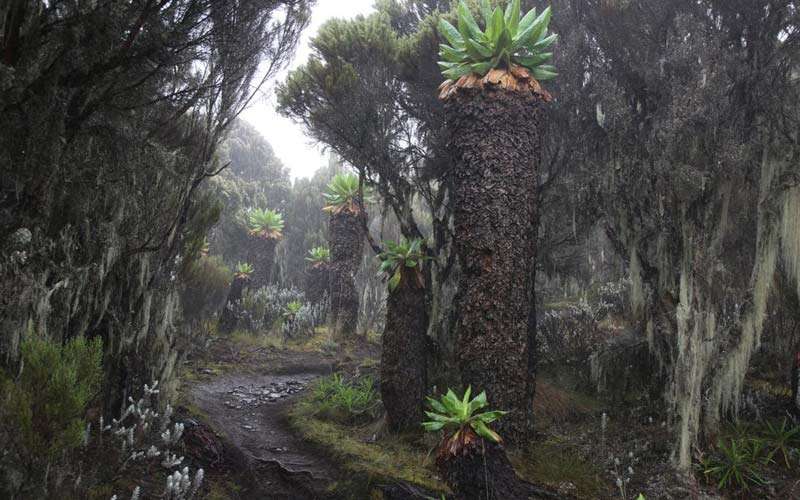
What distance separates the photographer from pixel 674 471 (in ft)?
15.4

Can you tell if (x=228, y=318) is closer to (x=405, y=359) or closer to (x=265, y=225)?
(x=265, y=225)

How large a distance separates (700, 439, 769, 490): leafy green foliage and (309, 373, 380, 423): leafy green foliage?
398 cm

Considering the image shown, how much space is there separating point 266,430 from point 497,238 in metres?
4.08

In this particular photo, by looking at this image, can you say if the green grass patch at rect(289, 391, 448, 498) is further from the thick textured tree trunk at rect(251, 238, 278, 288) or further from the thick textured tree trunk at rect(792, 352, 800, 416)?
the thick textured tree trunk at rect(251, 238, 278, 288)

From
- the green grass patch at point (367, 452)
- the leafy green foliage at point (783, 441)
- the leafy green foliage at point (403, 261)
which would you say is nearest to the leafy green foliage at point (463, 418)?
the green grass patch at point (367, 452)

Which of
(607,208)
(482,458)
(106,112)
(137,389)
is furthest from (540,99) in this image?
(137,389)

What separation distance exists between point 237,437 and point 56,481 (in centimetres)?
339

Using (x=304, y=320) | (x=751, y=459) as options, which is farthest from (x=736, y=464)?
(x=304, y=320)

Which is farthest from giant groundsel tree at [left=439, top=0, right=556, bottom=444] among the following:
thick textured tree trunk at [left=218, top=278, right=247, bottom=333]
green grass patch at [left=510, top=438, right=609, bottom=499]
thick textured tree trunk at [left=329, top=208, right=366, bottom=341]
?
thick textured tree trunk at [left=218, top=278, right=247, bottom=333]

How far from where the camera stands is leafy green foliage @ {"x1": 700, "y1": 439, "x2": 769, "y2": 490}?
177 inches

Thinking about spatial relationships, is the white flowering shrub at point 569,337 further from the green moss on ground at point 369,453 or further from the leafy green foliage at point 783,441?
the green moss on ground at point 369,453

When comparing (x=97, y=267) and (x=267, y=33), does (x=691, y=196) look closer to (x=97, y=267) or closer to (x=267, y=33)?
(x=267, y=33)

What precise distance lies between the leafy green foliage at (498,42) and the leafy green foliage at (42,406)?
4.51 m

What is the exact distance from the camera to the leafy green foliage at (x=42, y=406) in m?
2.47
